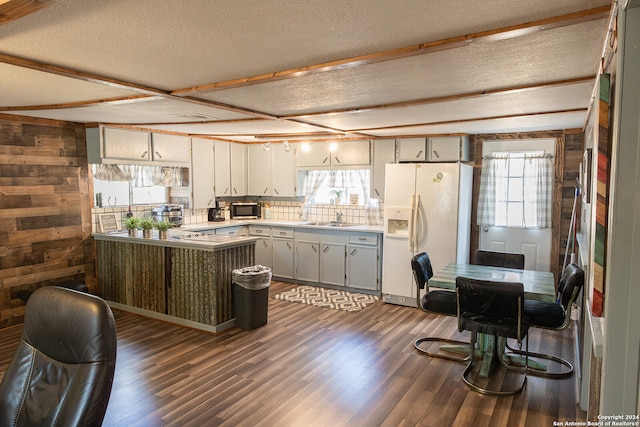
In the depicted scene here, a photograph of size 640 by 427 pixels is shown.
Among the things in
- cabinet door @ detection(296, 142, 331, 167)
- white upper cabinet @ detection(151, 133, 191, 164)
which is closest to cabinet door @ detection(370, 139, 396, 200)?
cabinet door @ detection(296, 142, 331, 167)

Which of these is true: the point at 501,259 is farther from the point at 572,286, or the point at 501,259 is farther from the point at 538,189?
the point at 538,189

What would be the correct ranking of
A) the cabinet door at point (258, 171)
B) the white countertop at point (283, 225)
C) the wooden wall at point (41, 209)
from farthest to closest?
the cabinet door at point (258, 171), the white countertop at point (283, 225), the wooden wall at point (41, 209)

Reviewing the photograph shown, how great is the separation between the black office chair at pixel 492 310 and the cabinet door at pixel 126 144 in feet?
13.4

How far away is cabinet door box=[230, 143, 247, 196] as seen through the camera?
6.86 metres

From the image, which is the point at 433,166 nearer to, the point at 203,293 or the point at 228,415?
the point at 203,293

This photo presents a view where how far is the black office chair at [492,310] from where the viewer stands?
3010 mm

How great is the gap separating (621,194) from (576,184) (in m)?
4.32

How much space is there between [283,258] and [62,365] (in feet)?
16.0

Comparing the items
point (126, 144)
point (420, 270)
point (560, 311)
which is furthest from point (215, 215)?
point (560, 311)

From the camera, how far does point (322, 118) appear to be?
13.7ft

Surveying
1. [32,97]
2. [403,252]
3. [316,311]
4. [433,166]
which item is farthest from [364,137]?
[32,97]

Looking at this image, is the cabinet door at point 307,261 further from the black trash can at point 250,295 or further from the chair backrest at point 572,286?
the chair backrest at point 572,286

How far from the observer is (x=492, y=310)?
311 cm

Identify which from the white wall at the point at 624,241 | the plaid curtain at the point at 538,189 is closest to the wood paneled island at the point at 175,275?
the plaid curtain at the point at 538,189
